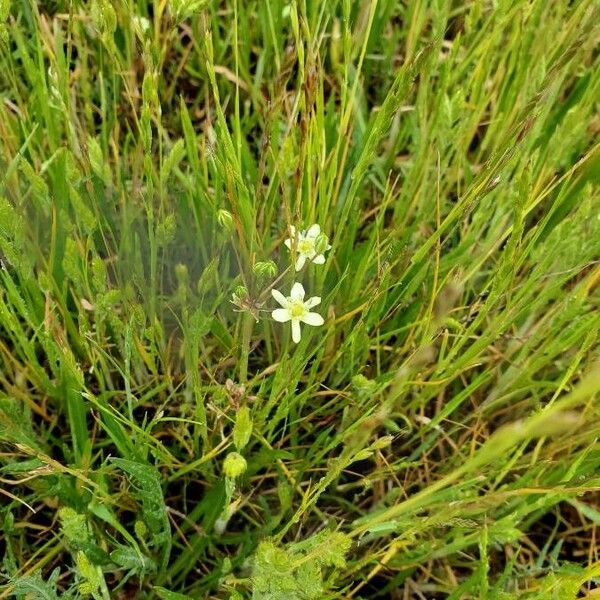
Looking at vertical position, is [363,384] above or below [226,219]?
below

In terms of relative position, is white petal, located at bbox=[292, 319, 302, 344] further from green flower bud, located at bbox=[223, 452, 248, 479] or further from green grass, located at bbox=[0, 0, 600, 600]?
green flower bud, located at bbox=[223, 452, 248, 479]

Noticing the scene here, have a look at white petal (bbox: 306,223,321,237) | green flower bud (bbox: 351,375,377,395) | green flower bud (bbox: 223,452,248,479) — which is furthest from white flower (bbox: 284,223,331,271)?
green flower bud (bbox: 223,452,248,479)

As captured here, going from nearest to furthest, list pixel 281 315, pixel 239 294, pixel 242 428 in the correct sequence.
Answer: pixel 242 428
pixel 239 294
pixel 281 315

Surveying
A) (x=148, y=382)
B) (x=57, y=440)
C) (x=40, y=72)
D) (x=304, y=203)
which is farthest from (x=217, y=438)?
(x=40, y=72)

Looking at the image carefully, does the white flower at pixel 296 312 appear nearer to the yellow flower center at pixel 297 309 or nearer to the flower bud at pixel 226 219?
the yellow flower center at pixel 297 309

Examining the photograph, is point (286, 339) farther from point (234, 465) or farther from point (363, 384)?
point (234, 465)

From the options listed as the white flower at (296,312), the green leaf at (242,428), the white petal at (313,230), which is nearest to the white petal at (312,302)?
the white flower at (296,312)

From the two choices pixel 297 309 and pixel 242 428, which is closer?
pixel 242 428

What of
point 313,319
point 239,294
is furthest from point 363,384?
point 239,294
